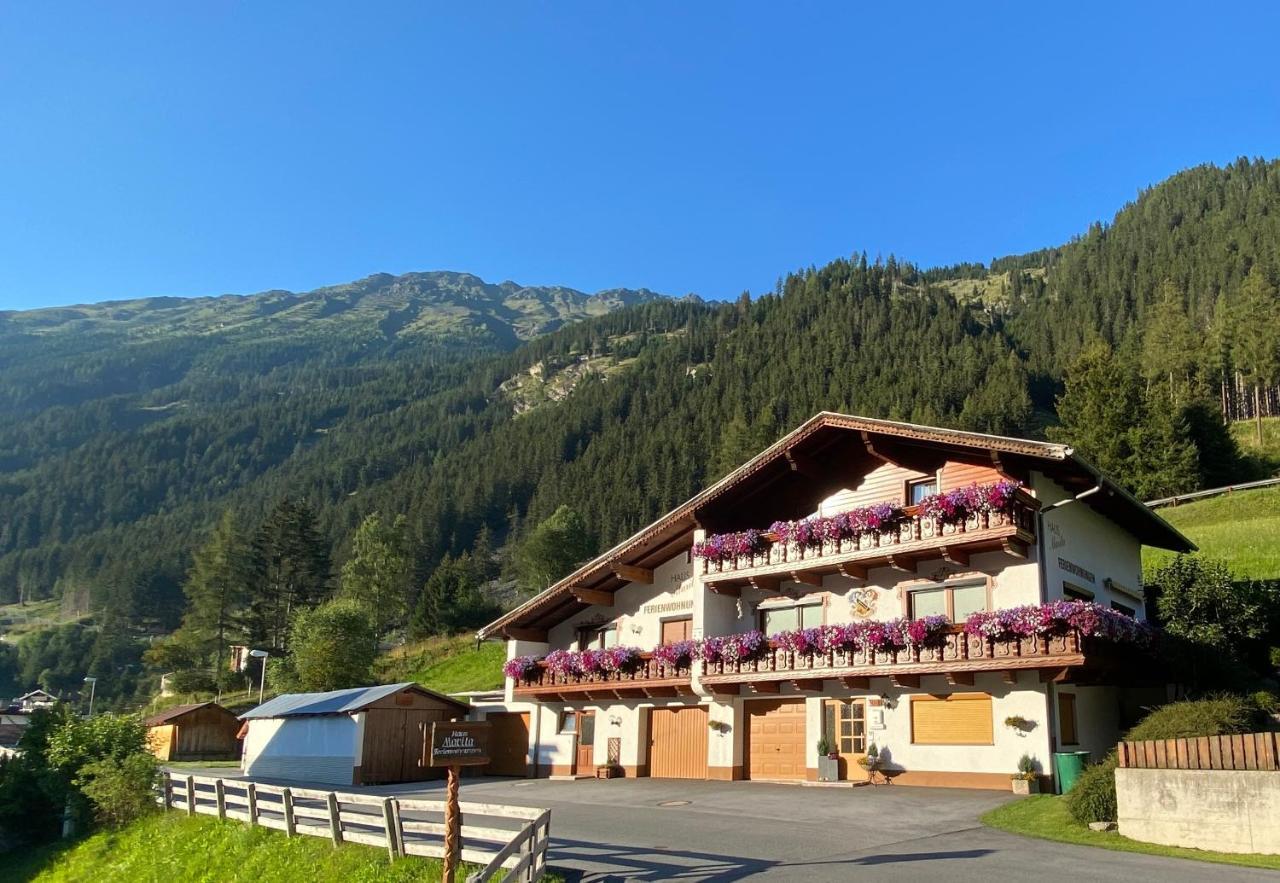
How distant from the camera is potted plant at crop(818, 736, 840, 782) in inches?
1035

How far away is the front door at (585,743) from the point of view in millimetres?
33500

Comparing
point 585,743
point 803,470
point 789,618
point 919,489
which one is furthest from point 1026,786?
point 585,743

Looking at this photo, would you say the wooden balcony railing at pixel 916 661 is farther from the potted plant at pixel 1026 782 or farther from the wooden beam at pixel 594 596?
the wooden beam at pixel 594 596

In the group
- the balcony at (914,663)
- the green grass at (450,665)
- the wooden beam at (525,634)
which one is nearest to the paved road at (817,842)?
the balcony at (914,663)

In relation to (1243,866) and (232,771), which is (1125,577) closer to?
(1243,866)

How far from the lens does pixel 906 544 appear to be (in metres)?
26.1

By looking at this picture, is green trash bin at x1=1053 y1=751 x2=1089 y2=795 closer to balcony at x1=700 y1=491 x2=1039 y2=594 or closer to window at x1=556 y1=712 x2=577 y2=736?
balcony at x1=700 y1=491 x2=1039 y2=594

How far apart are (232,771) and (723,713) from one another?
2260 cm

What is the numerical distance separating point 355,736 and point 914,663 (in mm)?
19281

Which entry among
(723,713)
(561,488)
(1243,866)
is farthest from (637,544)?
(561,488)

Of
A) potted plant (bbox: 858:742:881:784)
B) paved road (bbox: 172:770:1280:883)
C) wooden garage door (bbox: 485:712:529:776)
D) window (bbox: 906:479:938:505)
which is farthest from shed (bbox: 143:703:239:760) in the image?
window (bbox: 906:479:938:505)

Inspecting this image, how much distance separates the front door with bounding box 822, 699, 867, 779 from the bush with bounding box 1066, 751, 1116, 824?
→ 31.5ft

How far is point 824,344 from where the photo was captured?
507 ft

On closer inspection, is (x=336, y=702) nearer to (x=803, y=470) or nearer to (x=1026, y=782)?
(x=803, y=470)
